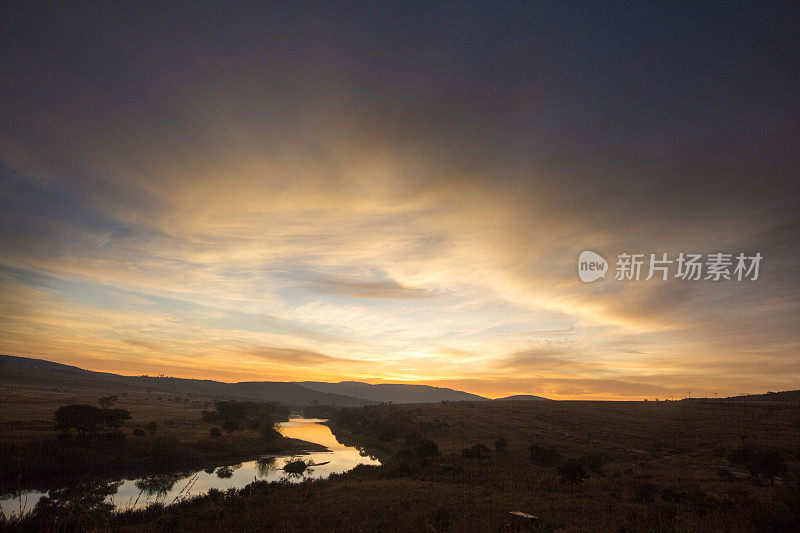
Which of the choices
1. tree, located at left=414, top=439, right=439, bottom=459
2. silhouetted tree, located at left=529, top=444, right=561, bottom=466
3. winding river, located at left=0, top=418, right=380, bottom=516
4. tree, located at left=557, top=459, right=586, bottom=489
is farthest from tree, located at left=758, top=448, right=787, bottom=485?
winding river, located at left=0, top=418, right=380, bottom=516

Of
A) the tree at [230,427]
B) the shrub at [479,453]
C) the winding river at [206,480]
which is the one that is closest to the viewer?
the winding river at [206,480]

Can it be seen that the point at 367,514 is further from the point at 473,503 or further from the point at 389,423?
the point at 389,423

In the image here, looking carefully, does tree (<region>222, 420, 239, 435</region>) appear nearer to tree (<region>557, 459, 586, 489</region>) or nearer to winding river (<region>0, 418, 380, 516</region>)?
winding river (<region>0, 418, 380, 516</region>)

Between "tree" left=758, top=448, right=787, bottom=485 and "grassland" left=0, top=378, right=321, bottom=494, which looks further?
"grassland" left=0, top=378, right=321, bottom=494

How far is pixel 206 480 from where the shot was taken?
3525 cm

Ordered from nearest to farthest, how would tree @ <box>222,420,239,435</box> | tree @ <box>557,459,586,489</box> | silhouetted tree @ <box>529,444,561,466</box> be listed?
tree @ <box>557,459,586,489</box> < silhouetted tree @ <box>529,444,561,466</box> < tree @ <box>222,420,239,435</box>

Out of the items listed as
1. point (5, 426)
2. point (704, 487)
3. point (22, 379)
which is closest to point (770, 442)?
point (704, 487)

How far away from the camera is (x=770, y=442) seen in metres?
44.8

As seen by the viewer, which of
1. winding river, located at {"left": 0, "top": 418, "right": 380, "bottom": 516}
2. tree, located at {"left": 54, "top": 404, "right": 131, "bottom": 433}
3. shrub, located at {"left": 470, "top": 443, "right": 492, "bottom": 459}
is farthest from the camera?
tree, located at {"left": 54, "top": 404, "right": 131, "bottom": 433}

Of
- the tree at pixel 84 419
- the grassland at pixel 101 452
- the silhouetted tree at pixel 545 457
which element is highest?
the silhouetted tree at pixel 545 457

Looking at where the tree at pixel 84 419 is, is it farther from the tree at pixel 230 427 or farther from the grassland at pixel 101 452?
the tree at pixel 230 427

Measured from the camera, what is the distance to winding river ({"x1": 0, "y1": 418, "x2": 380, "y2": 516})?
85.0 feet

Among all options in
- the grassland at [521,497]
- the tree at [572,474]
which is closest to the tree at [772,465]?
the grassland at [521,497]

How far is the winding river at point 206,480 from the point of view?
25.9 m
